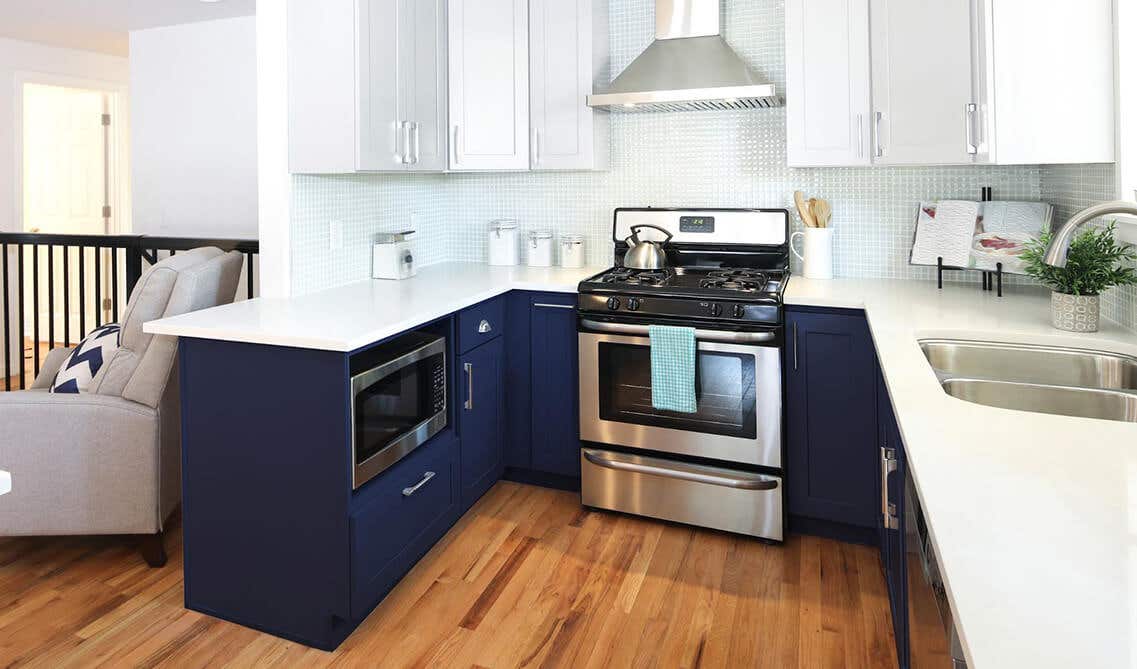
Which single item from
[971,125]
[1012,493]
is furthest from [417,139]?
[1012,493]

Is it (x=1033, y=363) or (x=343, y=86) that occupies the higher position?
(x=343, y=86)

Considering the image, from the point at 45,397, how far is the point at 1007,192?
11.7ft

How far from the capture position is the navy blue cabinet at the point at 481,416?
282cm

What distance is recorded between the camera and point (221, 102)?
520cm

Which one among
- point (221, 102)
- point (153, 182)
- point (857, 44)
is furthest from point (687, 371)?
point (153, 182)

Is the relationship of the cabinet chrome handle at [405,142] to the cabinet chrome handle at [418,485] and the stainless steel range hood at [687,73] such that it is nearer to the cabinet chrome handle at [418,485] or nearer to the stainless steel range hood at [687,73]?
the stainless steel range hood at [687,73]

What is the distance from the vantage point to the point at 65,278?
3.95 metres

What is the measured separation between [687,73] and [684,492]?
168cm

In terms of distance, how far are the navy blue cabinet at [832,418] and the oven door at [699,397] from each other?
10 centimetres

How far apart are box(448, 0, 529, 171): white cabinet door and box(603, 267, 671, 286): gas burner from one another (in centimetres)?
66

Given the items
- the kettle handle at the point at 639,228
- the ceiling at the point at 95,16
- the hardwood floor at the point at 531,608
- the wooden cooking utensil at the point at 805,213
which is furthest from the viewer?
the ceiling at the point at 95,16

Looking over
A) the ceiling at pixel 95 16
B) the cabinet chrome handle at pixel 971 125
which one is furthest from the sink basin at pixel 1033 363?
the ceiling at pixel 95 16

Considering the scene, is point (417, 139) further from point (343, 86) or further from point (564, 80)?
point (564, 80)

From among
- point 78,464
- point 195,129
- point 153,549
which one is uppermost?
point 195,129
